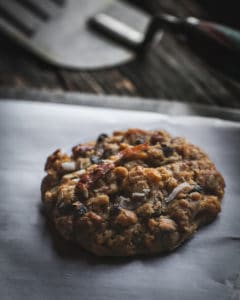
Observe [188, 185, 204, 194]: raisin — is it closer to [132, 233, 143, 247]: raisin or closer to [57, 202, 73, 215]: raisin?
[132, 233, 143, 247]: raisin

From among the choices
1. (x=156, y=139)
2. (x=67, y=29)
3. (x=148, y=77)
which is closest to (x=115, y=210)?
(x=156, y=139)

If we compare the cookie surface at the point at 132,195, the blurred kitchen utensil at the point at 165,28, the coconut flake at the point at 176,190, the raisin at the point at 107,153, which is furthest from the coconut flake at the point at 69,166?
the blurred kitchen utensil at the point at 165,28

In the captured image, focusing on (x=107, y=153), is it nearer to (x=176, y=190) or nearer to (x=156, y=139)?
(x=156, y=139)

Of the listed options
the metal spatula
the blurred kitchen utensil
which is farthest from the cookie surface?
the metal spatula

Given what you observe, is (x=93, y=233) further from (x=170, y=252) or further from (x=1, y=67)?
(x=1, y=67)

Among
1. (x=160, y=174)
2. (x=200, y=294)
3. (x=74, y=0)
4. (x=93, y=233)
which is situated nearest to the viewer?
(x=200, y=294)

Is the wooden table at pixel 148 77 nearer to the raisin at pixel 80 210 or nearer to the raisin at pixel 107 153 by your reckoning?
the raisin at pixel 107 153

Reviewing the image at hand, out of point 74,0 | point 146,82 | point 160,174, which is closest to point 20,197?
point 160,174
